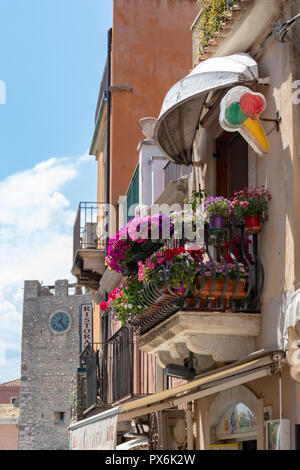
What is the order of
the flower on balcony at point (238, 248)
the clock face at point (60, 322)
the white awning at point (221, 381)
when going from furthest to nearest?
the clock face at point (60, 322)
the flower on balcony at point (238, 248)
the white awning at point (221, 381)

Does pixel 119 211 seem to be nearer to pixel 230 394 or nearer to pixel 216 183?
pixel 216 183

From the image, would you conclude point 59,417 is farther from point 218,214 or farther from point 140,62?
point 218,214

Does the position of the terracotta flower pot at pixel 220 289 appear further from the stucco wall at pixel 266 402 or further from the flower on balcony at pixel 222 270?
the stucco wall at pixel 266 402

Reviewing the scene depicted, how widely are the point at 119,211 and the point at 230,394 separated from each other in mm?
10100

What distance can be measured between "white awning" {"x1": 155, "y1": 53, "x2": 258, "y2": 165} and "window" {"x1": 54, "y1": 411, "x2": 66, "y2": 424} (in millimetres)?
43608

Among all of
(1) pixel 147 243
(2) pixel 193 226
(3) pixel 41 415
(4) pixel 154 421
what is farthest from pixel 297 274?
(3) pixel 41 415

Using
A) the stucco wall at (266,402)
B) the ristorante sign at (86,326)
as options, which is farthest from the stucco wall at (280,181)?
the ristorante sign at (86,326)

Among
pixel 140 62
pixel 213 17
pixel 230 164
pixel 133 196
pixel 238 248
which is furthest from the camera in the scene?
pixel 140 62

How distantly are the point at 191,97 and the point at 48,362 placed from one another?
4725 cm

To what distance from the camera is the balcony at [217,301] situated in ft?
28.5

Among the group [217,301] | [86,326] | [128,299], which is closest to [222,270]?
[217,301]

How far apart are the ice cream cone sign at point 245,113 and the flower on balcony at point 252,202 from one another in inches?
17.1

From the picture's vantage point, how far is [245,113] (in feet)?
28.0

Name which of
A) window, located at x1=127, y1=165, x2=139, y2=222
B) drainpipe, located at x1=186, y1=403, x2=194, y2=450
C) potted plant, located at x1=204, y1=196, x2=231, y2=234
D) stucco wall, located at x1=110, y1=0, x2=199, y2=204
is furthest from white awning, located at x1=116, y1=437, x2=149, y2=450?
stucco wall, located at x1=110, y1=0, x2=199, y2=204
